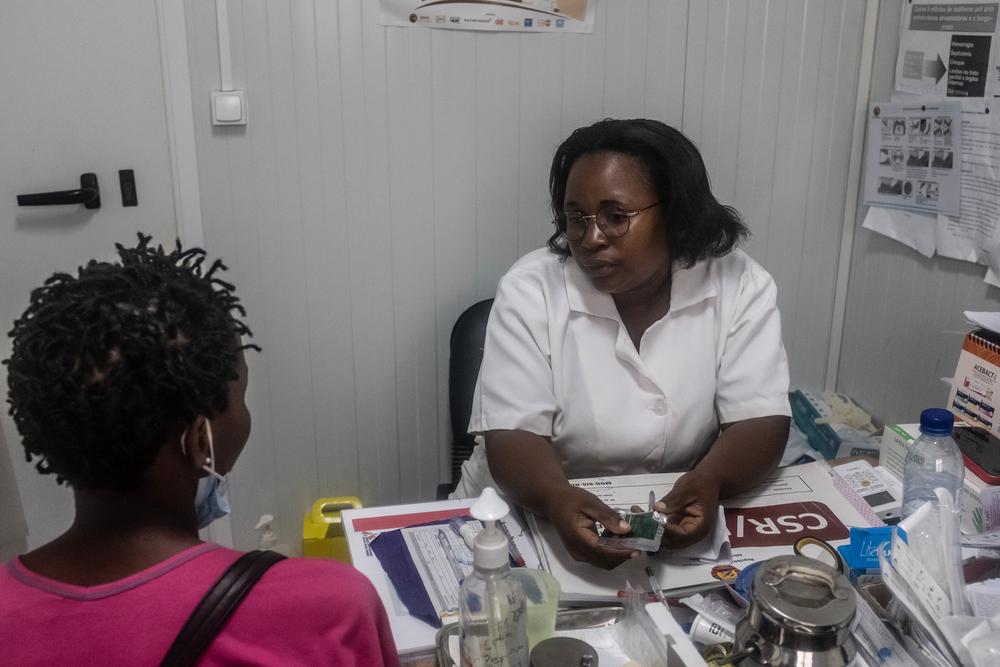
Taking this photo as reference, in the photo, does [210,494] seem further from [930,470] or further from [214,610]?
[930,470]

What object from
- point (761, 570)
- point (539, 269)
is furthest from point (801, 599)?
point (539, 269)

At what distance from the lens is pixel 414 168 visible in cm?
209

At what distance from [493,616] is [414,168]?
142 centimetres

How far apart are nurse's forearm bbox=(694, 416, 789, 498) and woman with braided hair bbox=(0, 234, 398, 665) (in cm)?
70

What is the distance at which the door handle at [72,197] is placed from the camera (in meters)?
1.93

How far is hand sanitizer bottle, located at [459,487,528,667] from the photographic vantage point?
861mm

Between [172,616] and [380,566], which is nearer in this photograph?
[172,616]

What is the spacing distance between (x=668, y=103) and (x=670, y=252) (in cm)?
75

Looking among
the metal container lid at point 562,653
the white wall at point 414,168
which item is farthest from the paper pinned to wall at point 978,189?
the metal container lid at point 562,653

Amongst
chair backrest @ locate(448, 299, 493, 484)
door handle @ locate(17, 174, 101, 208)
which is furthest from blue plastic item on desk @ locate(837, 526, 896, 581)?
door handle @ locate(17, 174, 101, 208)

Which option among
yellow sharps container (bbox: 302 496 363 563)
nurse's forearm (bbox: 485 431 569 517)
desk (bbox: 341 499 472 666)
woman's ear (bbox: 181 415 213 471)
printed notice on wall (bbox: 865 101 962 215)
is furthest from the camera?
yellow sharps container (bbox: 302 496 363 563)

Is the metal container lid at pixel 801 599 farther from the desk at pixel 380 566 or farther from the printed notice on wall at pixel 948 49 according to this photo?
the printed notice on wall at pixel 948 49

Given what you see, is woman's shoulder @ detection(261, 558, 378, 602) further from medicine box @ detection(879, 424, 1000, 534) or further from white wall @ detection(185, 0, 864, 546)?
white wall @ detection(185, 0, 864, 546)

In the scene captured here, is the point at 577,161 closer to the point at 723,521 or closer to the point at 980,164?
the point at 723,521
